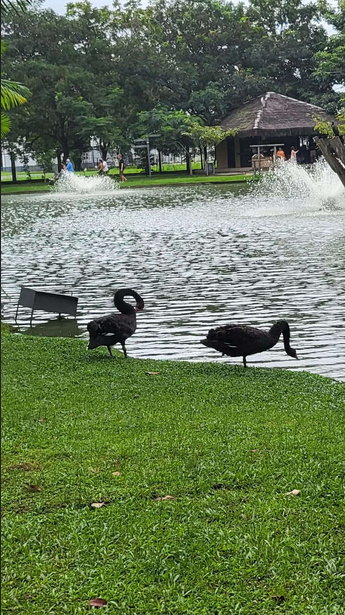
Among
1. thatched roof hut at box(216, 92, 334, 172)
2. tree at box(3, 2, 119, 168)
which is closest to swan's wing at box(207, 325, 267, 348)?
tree at box(3, 2, 119, 168)

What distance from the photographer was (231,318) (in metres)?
9.62

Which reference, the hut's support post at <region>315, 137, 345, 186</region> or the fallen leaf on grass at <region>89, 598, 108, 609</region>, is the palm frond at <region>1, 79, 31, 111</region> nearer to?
the fallen leaf on grass at <region>89, 598, 108, 609</region>

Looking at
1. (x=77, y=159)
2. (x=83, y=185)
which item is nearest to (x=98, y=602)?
(x=83, y=185)

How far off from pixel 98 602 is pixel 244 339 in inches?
168

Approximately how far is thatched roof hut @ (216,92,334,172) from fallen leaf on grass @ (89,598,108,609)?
41.3 meters

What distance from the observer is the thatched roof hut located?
43.4 meters

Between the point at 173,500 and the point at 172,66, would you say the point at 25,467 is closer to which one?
the point at 173,500

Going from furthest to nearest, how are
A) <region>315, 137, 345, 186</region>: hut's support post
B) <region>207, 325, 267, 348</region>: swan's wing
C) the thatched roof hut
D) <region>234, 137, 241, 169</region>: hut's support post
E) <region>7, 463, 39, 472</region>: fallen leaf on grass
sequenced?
1. <region>234, 137, 241, 169</region>: hut's support post
2. the thatched roof hut
3. <region>315, 137, 345, 186</region>: hut's support post
4. <region>207, 325, 267, 348</region>: swan's wing
5. <region>7, 463, 39, 472</region>: fallen leaf on grass

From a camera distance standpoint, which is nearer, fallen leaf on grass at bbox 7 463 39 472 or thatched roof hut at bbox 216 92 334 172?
fallen leaf on grass at bbox 7 463 39 472

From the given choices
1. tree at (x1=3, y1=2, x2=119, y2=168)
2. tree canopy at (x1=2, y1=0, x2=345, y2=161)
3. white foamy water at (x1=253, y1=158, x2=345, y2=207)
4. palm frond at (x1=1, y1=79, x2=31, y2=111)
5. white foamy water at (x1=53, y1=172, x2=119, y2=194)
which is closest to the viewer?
palm frond at (x1=1, y1=79, x2=31, y2=111)

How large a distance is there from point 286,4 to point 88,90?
1476 centimetres

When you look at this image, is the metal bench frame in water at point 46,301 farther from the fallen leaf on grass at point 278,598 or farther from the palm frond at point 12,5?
the fallen leaf on grass at point 278,598

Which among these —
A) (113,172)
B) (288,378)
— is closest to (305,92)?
(113,172)

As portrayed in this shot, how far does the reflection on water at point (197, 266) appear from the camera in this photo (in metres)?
8.66
